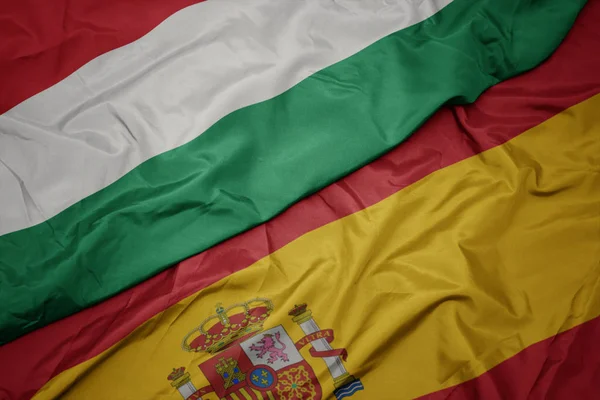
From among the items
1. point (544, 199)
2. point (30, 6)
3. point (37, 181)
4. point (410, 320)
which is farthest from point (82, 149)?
point (544, 199)

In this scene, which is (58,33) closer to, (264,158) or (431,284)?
(264,158)

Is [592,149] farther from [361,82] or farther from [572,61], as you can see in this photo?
[361,82]

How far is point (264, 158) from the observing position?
3.05 feet

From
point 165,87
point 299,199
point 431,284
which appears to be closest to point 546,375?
point 431,284

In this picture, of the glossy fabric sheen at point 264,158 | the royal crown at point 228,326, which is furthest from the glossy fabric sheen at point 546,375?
the glossy fabric sheen at point 264,158

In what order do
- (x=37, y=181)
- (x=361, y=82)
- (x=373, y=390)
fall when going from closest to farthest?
(x=373, y=390), (x=37, y=181), (x=361, y=82)

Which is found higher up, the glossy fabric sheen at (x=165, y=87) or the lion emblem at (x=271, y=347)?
the glossy fabric sheen at (x=165, y=87)

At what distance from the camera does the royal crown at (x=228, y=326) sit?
0.80 meters

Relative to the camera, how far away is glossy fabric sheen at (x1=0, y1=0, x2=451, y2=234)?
0.91 m

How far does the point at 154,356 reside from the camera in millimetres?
795

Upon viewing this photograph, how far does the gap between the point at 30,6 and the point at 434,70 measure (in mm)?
815

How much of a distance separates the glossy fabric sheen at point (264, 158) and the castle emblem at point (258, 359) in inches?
5.2

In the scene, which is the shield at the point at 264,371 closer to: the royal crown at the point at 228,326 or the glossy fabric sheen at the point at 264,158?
the royal crown at the point at 228,326

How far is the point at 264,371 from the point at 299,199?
287mm
